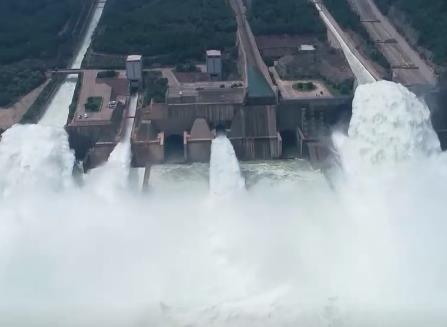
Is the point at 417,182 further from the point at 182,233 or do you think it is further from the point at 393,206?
the point at 182,233

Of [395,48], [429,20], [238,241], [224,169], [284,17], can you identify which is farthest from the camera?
[284,17]

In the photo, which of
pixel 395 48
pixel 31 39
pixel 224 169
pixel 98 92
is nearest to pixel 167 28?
pixel 31 39

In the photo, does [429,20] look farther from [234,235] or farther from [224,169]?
[234,235]

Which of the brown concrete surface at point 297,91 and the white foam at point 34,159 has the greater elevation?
the brown concrete surface at point 297,91

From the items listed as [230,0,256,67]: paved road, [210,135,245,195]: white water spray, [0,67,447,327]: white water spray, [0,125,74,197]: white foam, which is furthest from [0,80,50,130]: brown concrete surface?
[230,0,256,67]: paved road

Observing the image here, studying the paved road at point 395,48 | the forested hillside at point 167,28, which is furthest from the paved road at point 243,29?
the paved road at point 395,48

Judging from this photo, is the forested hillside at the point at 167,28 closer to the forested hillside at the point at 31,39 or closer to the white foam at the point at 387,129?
the forested hillside at the point at 31,39

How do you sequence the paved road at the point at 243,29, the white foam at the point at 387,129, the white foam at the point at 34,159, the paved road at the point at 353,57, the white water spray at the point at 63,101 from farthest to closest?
the paved road at the point at 243,29 < the paved road at the point at 353,57 < the white water spray at the point at 63,101 < the white foam at the point at 387,129 < the white foam at the point at 34,159
